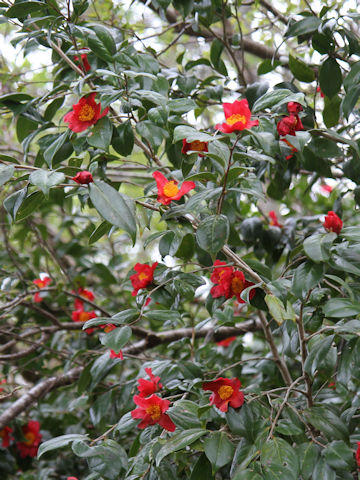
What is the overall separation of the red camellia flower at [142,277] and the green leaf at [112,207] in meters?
0.27

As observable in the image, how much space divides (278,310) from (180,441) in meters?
0.26

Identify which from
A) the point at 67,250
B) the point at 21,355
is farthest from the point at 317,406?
the point at 67,250

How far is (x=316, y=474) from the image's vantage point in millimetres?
750

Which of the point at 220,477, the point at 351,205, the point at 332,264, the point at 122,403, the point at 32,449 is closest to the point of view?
the point at 332,264

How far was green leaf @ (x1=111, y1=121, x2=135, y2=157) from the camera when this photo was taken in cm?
95

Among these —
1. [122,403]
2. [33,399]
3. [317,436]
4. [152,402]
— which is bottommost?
[33,399]

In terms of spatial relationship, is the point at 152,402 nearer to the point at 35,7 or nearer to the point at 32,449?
the point at 35,7

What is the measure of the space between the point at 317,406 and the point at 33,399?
2.82 feet

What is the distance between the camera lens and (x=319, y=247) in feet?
2.25

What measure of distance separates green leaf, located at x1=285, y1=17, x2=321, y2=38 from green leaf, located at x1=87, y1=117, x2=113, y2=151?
42 centimetres

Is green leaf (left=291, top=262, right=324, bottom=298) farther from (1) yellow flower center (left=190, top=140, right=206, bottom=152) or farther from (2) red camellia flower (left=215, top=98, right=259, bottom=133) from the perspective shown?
(1) yellow flower center (left=190, top=140, right=206, bottom=152)

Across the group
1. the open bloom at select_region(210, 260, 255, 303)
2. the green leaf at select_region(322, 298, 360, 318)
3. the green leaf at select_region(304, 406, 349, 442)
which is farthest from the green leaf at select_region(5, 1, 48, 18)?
the green leaf at select_region(304, 406, 349, 442)

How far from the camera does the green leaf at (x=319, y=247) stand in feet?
2.20

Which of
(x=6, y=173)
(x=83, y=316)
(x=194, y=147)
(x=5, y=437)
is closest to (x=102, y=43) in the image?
(x=194, y=147)
